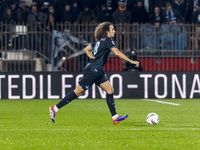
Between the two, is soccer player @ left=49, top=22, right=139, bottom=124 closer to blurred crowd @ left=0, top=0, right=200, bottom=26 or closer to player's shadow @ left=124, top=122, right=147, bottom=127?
player's shadow @ left=124, top=122, right=147, bottom=127

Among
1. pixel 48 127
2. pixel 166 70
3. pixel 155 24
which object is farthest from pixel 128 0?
pixel 48 127

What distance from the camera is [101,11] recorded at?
21516mm

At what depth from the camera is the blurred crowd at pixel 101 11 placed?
21469 mm

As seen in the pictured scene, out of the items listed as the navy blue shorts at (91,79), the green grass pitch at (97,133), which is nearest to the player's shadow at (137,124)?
the green grass pitch at (97,133)

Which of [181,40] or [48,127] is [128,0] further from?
[48,127]

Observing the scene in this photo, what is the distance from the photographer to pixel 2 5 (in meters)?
22.3

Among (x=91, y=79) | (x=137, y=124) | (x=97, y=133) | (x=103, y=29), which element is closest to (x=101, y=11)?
(x=103, y=29)

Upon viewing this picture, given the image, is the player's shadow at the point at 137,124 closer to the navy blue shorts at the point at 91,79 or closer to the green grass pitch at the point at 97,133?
the green grass pitch at the point at 97,133

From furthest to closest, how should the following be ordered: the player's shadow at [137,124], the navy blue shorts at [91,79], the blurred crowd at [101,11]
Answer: the blurred crowd at [101,11]
the navy blue shorts at [91,79]
the player's shadow at [137,124]

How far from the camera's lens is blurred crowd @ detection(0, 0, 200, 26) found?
845 inches

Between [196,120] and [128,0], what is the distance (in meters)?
11.7

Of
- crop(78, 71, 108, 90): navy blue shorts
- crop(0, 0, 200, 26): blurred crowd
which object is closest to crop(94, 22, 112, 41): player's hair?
crop(78, 71, 108, 90): navy blue shorts

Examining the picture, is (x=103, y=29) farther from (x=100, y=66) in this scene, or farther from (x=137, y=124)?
(x=137, y=124)

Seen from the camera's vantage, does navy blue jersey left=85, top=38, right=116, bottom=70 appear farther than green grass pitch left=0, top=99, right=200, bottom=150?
Yes
